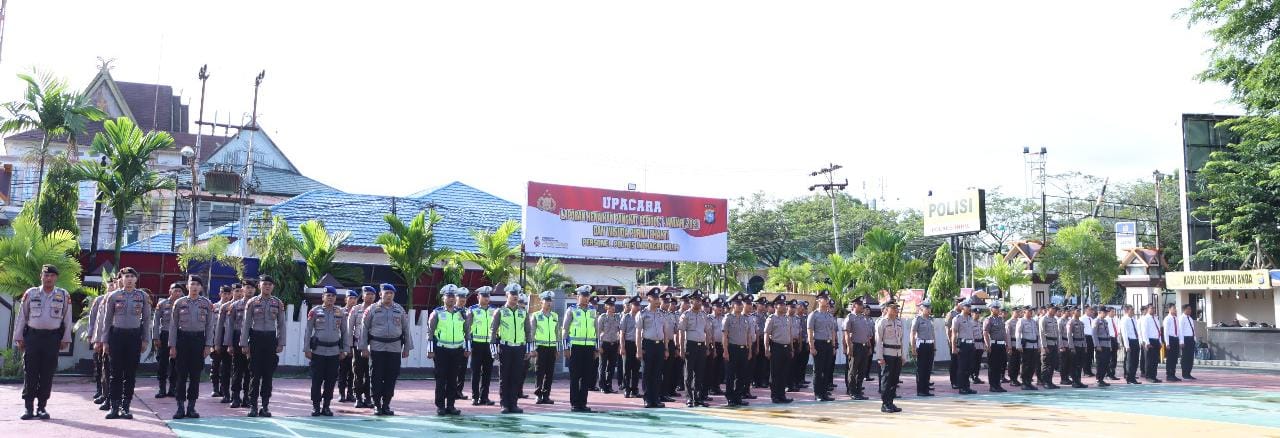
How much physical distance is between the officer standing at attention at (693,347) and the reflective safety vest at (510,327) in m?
2.22

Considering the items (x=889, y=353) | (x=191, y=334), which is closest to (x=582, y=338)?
(x=889, y=353)

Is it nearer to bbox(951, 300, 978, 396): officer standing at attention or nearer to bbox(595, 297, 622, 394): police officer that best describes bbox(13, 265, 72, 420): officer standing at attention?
bbox(595, 297, 622, 394): police officer

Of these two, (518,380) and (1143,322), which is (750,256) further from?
(518,380)

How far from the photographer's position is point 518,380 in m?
12.2

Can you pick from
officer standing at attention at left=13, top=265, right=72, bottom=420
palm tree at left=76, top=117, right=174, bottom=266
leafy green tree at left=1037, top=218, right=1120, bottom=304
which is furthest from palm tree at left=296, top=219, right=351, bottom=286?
leafy green tree at left=1037, top=218, right=1120, bottom=304

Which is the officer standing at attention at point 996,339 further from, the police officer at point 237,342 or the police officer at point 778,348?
the police officer at point 237,342

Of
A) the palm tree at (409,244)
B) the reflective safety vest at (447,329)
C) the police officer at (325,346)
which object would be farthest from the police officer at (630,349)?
the palm tree at (409,244)

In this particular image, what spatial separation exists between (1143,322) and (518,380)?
13.0 m

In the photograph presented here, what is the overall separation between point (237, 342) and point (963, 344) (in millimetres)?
10706

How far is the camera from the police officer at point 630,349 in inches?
550

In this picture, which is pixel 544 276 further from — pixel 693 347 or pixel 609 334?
pixel 693 347

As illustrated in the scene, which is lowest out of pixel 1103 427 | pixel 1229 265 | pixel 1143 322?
pixel 1103 427

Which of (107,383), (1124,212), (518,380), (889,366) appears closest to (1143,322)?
(889,366)

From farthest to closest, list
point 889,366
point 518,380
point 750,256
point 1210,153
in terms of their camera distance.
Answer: point 750,256, point 1210,153, point 889,366, point 518,380
